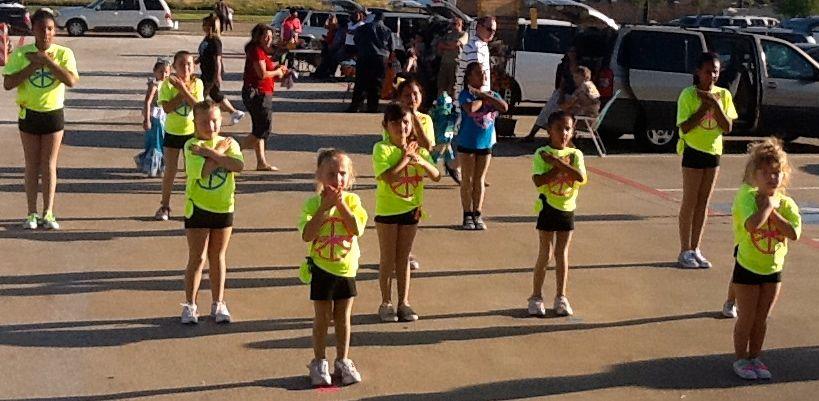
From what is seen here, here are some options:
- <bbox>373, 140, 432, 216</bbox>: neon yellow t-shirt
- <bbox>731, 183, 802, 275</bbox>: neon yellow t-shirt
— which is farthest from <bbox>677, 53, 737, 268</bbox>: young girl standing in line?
<bbox>373, 140, 432, 216</bbox>: neon yellow t-shirt

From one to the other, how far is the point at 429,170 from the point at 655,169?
821cm

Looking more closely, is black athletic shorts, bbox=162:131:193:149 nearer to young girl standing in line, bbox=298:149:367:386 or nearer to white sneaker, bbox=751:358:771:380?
young girl standing in line, bbox=298:149:367:386

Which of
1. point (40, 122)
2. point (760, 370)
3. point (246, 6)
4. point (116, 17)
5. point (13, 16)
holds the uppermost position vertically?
point (40, 122)

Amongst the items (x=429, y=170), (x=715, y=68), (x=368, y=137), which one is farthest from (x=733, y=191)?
(x=429, y=170)

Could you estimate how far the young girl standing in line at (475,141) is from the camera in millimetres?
10375

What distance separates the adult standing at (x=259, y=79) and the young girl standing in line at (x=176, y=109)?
7.74 ft

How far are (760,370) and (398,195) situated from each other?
2.41 m

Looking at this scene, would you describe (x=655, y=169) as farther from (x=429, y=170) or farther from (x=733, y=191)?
(x=429, y=170)

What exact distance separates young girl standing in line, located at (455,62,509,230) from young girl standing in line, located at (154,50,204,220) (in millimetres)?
2316

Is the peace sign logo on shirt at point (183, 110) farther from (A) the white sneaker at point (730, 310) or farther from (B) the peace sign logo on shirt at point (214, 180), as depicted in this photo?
(A) the white sneaker at point (730, 310)

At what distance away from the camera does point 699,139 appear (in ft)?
31.0

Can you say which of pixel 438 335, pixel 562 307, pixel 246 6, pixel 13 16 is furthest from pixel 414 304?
pixel 246 6

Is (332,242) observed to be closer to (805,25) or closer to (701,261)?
(701,261)

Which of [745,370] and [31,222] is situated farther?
[31,222]
